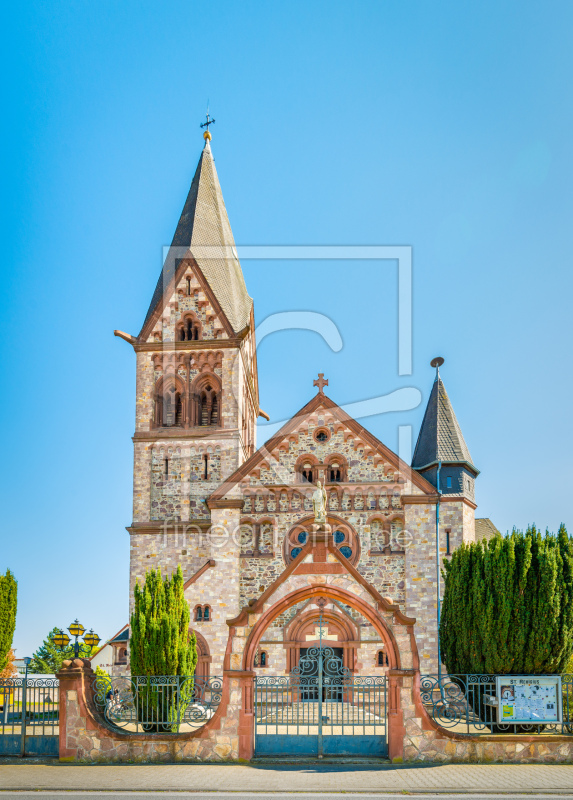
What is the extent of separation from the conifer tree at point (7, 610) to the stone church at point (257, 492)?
15.6 ft

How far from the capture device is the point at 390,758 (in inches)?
663

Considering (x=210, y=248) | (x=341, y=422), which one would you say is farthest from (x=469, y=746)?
(x=210, y=248)

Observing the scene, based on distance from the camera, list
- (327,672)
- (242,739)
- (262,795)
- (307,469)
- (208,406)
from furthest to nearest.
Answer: (208,406) → (307,469) → (327,672) → (242,739) → (262,795)

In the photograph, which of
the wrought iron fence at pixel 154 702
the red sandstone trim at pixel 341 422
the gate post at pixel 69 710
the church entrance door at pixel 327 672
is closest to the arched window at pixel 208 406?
the red sandstone trim at pixel 341 422

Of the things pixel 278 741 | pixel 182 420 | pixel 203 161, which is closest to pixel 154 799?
pixel 278 741

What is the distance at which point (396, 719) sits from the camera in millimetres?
16812

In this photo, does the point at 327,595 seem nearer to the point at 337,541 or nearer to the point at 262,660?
the point at 262,660

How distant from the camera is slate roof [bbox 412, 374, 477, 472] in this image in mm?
31422

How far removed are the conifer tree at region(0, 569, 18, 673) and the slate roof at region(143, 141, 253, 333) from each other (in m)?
11.8

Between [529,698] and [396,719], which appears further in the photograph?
[529,698]

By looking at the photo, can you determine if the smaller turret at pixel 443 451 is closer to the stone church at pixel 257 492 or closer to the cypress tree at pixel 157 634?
the stone church at pixel 257 492

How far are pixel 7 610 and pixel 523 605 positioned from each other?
55.7 feet

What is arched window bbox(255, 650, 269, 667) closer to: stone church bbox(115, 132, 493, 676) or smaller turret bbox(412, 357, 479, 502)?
stone church bbox(115, 132, 493, 676)

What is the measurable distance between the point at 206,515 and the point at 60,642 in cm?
1038
